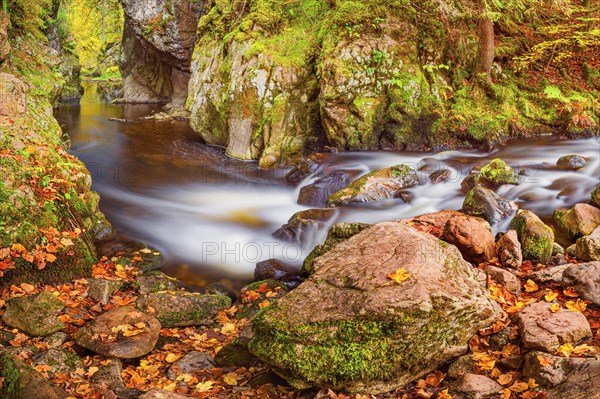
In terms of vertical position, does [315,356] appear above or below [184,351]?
above

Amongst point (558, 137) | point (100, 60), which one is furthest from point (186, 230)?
point (100, 60)

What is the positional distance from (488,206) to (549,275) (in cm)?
222

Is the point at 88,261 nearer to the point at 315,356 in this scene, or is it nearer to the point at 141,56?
the point at 315,356

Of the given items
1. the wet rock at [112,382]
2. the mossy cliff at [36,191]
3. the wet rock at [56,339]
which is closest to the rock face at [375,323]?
the wet rock at [112,382]

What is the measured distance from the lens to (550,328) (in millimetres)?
4043

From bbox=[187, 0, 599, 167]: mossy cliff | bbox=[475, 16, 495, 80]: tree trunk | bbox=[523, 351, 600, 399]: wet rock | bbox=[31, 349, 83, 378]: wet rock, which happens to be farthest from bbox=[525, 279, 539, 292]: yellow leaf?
bbox=[475, 16, 495, 80]: tree trunk

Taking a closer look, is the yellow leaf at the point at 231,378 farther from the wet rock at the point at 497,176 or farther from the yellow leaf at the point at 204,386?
the wet rock at the point at 497,176

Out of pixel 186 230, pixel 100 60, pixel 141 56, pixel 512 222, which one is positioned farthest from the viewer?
pixel 100 60

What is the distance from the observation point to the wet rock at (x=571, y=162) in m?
9.30

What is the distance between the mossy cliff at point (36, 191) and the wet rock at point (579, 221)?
22.7ft

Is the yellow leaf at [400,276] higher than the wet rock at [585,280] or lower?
higher

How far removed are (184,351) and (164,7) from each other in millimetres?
18367

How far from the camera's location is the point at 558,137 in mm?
11375

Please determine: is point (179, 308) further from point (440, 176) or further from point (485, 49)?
point (485, 49)
